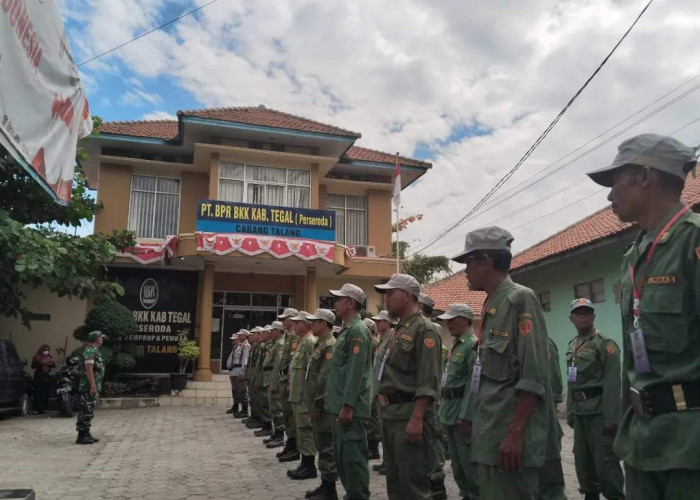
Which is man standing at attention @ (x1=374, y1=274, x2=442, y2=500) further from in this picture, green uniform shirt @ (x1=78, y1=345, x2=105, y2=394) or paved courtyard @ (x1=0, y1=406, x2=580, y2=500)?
green uniform shirt @ (x1=78, y1=345, x2=105, y2=394)

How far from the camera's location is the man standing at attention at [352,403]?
4672mm

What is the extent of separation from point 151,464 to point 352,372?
13.2 feet

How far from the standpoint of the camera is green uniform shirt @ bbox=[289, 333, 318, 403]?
6742 mm

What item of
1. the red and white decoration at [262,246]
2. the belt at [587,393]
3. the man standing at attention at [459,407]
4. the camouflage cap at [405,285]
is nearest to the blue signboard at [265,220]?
the red and white decoration at [262,246]

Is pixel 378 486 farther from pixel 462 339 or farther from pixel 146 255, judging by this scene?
pixel 146 255

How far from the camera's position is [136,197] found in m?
18.8

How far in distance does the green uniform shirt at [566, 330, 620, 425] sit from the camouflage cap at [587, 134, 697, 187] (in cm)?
324

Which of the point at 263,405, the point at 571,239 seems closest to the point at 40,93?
the point at 263,405

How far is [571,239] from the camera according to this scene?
47.6 ft

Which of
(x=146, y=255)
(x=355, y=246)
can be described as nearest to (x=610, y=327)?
(x=355, y=246)

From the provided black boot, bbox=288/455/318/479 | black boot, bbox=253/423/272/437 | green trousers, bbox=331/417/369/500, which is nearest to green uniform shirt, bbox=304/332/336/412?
black boot, bbox=288/455/318/479

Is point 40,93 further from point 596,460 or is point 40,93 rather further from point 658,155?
point 596,460

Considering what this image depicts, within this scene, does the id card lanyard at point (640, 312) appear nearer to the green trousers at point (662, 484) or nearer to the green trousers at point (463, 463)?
the green trousers at point (662, 484)

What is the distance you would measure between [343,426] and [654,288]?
3.17m
